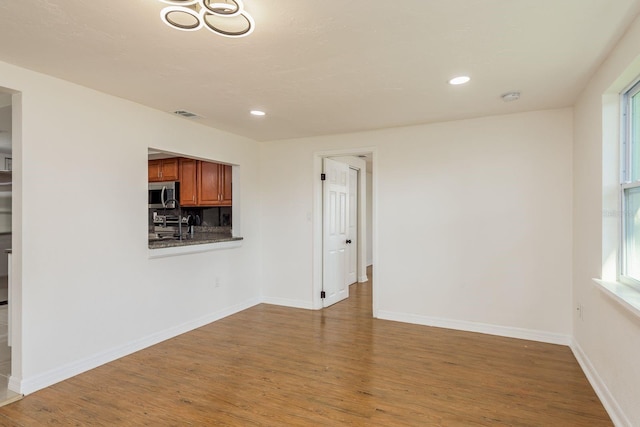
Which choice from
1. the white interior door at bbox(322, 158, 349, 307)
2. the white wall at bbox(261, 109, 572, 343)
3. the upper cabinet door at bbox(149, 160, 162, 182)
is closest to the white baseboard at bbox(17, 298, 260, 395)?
the white interior door at bbox(322, 158, 349, 307)

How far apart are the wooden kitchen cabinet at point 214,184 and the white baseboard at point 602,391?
4357 millimetres

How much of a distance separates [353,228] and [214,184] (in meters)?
2.44

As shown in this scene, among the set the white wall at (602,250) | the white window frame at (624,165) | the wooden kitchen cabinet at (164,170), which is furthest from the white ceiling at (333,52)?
the wooden kitchen cabinet at (164,170)

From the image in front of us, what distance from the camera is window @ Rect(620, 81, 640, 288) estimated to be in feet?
7.26

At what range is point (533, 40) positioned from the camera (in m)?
2.12

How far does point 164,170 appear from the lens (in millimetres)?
5742

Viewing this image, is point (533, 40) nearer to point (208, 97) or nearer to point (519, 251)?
point (519, 251)

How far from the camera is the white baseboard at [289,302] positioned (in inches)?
189

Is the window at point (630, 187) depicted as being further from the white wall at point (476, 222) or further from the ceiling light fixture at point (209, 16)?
the ceiling light fixture at point (209, 16)

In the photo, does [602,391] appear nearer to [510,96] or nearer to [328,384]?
[328,384]

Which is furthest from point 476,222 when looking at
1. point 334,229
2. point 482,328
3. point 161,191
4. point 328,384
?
point 161,191

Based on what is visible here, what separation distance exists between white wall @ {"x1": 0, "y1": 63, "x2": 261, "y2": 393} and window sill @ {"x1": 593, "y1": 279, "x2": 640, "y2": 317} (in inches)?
145

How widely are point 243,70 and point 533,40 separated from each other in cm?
187

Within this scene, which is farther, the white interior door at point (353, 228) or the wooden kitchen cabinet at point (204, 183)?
the white interior door at point (353, 228)
